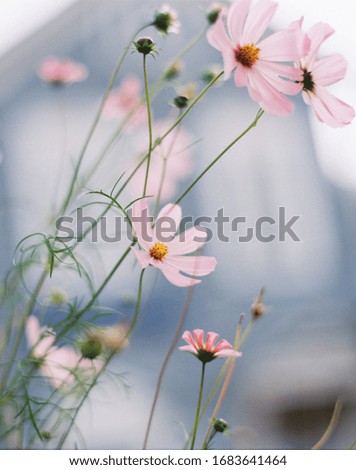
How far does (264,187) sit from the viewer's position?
274 centimetres

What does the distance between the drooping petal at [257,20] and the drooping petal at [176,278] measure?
0.12 meters

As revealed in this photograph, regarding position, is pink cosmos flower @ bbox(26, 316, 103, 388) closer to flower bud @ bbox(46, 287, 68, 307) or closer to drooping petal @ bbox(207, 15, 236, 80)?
flower bud @ bbox(46, 287, 68, 307)

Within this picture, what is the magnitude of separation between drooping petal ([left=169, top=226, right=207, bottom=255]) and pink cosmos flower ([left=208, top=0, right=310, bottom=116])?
67mm

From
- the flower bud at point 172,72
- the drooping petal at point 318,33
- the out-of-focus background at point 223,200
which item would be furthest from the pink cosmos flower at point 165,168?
the out-of-focus background at point 223,200

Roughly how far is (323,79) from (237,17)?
0.05 meters

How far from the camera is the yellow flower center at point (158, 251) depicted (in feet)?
0.97

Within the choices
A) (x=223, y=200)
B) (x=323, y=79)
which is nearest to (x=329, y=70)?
(x=323, y=79)

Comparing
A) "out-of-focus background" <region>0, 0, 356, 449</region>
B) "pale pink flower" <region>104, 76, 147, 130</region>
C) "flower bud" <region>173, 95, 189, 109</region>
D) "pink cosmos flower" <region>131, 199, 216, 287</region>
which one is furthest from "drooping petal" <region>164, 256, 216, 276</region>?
"out-of-focus background" <region>0, 0, 356, 449</region>

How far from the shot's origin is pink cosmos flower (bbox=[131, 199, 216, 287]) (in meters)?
0.28

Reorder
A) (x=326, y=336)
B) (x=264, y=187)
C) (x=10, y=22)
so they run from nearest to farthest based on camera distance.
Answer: (x=10, y=22)
(x=326, y=336)
(x=264, y=187)

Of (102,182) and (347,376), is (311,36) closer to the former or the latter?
(102,182)

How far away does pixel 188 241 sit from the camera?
12.1 inches
